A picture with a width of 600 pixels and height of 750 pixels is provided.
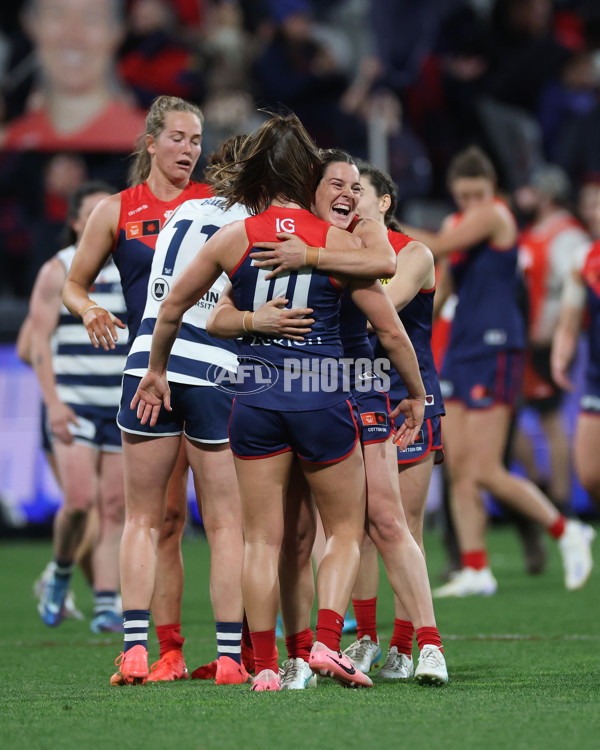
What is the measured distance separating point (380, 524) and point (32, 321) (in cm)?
330

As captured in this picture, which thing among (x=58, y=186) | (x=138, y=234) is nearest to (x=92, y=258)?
(x=138, y=234)

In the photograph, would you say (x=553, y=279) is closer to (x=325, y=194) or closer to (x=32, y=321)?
(x=32, y=321)

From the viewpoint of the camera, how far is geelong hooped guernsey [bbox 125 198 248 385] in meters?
4.66

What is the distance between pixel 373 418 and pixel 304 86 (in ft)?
32.9

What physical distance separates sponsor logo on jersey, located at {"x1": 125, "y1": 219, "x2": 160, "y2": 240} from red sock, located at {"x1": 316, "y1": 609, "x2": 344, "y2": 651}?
1659 mm

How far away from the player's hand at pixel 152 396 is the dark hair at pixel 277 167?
0.69 meters

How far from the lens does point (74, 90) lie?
1335 centimetres

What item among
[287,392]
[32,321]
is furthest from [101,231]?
[32,321]

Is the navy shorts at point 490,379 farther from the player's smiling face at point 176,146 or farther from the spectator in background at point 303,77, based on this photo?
the spectator in background at point 303,77

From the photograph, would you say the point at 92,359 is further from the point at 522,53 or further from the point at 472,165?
the point at 522,53

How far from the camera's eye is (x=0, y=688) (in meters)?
4.55

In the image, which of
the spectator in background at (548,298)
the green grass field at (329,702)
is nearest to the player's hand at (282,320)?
the green grass field at (329,702)

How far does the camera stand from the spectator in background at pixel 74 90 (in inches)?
518

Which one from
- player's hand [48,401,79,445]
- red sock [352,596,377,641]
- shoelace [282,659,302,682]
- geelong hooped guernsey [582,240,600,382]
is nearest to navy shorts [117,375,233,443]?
shoelace [282,659,302,682]
